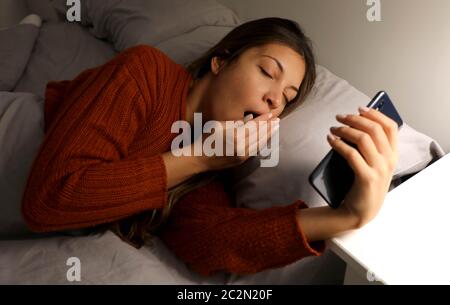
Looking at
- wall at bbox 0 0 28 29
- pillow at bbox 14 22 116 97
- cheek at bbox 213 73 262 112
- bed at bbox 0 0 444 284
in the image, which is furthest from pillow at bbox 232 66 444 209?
wall at bbox 0 0 28 29

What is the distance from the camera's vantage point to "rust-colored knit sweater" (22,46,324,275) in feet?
2.27

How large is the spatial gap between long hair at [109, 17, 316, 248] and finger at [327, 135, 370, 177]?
305mm

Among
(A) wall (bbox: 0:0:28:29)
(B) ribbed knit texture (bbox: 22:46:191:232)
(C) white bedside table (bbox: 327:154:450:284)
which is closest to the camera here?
(C) white bedside table (bbox: 327:154:450:284)

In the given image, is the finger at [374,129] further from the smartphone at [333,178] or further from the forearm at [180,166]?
the forearm at [180,166]

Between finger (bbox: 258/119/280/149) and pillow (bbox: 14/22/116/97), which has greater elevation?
finger (bbox: 258/119/280/149)

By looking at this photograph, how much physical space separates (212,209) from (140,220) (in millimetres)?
152

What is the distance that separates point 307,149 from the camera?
83cm

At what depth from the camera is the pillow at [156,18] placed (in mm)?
1229

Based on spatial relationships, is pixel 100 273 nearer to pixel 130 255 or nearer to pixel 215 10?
pixel 130 255

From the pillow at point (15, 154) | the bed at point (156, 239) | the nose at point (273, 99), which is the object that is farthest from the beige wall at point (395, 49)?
the pillow at point (15, 154)

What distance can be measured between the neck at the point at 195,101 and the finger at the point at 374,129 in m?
0.35

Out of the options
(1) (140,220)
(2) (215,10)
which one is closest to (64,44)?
(2) (215,10)

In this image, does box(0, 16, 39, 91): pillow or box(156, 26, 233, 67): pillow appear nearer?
box(156, 26, 233, 67): pillow

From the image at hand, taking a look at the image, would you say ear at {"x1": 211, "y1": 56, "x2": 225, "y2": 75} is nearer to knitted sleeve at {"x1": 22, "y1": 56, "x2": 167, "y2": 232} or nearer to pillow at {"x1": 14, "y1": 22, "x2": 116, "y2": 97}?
knitted sleeve at {"x1": 22, "y1": 56, "x2": 167, "y2": 232}
